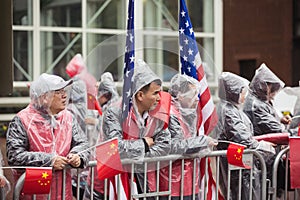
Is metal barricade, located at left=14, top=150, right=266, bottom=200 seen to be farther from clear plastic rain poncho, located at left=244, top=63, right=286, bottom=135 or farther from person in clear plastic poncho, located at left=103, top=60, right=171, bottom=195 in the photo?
clear plastic rain poncho, located at left=244, top=63, right=286, bottom=135

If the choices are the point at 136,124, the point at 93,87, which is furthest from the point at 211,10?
the point at 136,124

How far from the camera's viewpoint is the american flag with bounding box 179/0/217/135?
24.6 feet

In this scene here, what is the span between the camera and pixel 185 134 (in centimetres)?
729

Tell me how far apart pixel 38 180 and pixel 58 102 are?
800 millimetres

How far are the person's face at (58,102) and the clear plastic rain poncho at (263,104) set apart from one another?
2.54 metres

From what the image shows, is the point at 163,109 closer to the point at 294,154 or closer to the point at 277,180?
the point at 294,154

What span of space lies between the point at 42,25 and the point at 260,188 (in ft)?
22.9

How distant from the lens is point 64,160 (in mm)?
6543

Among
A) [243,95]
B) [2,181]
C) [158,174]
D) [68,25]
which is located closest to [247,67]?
[68,25]

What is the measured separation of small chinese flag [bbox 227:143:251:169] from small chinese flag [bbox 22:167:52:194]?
192cm

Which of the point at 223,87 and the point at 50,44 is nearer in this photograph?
the point at 223,87

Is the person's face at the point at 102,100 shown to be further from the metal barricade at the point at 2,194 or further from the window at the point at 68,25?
the metal barricade at the point at 2,194

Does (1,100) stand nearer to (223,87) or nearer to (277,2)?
(223,87)

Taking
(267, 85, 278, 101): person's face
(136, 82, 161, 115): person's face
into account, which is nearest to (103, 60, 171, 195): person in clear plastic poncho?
(136, 82, 161, 115): person's face
